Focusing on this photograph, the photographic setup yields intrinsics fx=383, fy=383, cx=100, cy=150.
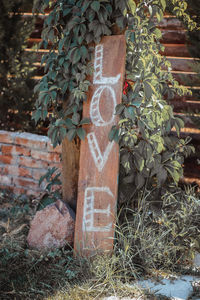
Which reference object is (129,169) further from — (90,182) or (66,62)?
(66,62)

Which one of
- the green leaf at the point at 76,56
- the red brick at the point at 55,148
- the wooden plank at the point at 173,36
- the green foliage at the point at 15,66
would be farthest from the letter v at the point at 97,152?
the wooden plank at the point at 173,36

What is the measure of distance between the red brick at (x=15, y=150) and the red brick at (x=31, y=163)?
0.05 metres

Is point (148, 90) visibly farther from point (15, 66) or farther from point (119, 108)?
point (15, 66)

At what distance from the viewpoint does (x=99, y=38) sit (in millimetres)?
2658

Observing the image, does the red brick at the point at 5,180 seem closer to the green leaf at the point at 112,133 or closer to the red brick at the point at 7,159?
the red brick at the point at 7,159

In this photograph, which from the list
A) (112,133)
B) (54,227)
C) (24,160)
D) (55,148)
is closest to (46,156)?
(55,148)

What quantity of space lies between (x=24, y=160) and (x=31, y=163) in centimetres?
9

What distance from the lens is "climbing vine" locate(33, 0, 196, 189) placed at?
2643mm

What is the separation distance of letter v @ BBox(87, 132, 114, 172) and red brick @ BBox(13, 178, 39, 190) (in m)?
1.45

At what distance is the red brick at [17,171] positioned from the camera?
13.4ft

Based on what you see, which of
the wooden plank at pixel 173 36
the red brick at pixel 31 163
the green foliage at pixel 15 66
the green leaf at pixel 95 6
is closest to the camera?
the green leaf at pixel 95 6

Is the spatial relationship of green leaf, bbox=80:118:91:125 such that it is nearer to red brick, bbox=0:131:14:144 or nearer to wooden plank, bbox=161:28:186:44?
red brick, bbox=0:131:14:144

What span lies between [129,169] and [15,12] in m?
2.69

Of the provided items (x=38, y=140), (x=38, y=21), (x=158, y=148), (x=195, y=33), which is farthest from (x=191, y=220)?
(x=38, y=21)
